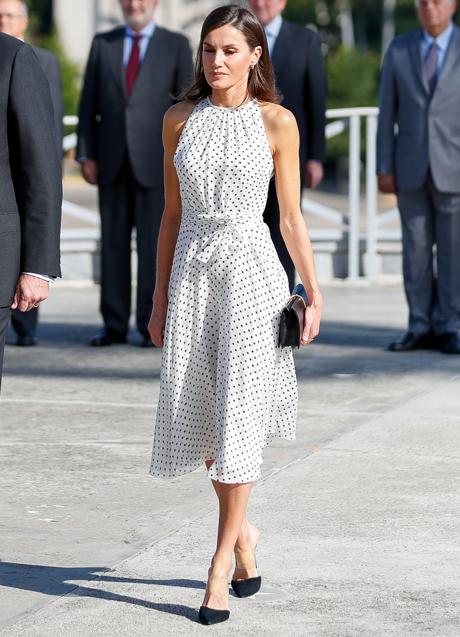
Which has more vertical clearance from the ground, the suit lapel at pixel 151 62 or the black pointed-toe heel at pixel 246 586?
the suit lapel at pixel 151 62

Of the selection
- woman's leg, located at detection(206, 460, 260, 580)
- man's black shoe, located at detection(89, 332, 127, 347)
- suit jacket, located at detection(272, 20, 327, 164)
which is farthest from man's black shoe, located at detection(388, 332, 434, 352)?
woman's leg, located at detection(206, 460, 260, 580)

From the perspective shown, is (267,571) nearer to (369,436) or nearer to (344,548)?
(344,548)

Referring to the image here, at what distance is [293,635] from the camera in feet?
12.7

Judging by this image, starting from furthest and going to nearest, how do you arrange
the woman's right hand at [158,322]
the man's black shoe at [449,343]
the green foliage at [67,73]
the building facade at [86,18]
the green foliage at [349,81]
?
the building facade at [86,18]
the green foliage at [349,81]
the green foliage at [67,73]
the man's black shoe at [449,343]
the woman's right hand at [158,322]

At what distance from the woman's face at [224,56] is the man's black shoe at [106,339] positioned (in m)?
4.84

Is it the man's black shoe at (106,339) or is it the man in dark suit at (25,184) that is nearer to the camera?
the man in dark suit at (25,184)

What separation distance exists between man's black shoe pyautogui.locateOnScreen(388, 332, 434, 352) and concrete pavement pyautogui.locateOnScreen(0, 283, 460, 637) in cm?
52

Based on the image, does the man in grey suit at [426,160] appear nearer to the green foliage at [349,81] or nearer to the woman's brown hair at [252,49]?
the woman's brown hair at [252,49]

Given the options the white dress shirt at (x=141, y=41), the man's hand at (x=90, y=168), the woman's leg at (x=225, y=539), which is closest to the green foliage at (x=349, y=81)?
the white dress shirt at (x=141, y=41)

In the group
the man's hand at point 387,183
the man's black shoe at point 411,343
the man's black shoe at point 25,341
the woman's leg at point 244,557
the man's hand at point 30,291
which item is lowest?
the man's black shoe at point 25,341

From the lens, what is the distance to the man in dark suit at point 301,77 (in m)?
8.65

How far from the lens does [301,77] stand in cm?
870

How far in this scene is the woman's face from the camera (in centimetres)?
418

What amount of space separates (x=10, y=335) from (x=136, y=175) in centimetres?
128
